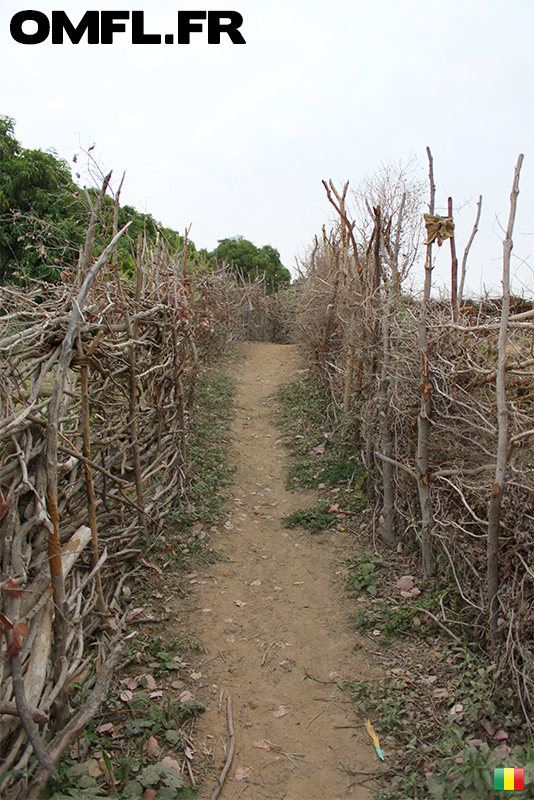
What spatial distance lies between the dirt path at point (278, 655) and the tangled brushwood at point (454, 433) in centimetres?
77

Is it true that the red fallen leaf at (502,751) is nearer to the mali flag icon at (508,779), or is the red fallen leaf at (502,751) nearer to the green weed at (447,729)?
the green weed at (447,729)

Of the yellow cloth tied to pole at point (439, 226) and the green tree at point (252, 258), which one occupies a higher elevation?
the green tree at point (252, 258)

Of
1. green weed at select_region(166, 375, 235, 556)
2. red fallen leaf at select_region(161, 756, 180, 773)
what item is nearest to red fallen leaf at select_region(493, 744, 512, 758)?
red fallen leaf at select_region(161, 756, 180, 773)

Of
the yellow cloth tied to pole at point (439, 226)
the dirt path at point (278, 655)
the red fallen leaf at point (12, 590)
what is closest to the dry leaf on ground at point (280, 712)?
the dirt path at point (278, 655)

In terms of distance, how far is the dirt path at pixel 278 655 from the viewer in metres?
2.45

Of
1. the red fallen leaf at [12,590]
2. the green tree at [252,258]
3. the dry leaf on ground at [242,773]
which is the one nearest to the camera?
the red fallen leaf at [12,590]

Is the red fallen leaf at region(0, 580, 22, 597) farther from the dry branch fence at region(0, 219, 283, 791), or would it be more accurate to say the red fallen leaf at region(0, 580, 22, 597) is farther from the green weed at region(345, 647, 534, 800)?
the green weed at region(345, 647, 534, 800)

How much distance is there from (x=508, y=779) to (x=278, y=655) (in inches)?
63.3

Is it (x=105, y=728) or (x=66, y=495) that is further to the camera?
(x=66, y=495)

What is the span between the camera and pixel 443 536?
3.42 meters

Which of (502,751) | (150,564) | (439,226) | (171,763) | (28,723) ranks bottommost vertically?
(171,763)

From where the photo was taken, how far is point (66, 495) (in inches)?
116

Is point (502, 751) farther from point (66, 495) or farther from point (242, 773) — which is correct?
point (66, 495)

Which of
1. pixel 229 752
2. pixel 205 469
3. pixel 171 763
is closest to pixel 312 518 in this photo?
pixel 205 469
